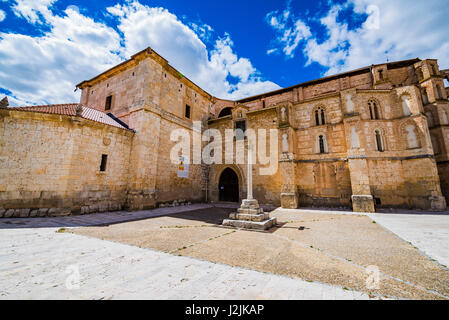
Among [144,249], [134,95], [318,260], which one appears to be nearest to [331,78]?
[134,95]

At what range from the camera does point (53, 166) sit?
8.06 metres

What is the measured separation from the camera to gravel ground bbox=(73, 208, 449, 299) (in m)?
2.59

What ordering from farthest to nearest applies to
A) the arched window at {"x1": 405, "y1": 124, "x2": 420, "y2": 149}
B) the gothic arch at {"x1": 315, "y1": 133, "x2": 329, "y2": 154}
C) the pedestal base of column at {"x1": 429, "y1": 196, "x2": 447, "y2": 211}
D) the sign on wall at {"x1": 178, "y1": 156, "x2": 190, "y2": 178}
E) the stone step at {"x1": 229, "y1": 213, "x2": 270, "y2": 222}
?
the sign on wall at {"x1": 178, "y1": 156, "x2": 190, "y2": 178}
the gothic arch at {"x1": 315, "y1": 133, "x2": 329, "y2": 154}
the arched window at {"x1": 405, "y1": 124, "x2": 420, "y2": 149}
the pedestal base of column at {"x1": 429, "y1": 196, "x2": 447, "y2": 211}
the stone step at {"x1": 229, "y1": 213, "x2": 270, "y2": 222}

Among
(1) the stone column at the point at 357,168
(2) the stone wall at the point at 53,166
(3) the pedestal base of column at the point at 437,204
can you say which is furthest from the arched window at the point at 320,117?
(2) the stone wall at the point at 53,166

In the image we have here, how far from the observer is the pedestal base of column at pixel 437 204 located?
32.9 ft

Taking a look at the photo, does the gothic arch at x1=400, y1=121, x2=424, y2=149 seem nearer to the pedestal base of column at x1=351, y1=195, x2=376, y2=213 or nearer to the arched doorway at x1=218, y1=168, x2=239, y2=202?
the pedestal base of column at x1=351, y1=195, x2=376, y2=213

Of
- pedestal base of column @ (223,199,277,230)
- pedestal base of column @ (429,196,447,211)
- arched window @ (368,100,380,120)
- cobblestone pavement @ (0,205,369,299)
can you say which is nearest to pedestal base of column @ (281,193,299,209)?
pedestal base of column @ (223,199,277,230)

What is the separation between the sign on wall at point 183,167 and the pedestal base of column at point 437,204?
15.7 m

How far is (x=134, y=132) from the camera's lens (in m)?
10.9

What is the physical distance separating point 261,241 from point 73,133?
9.97m

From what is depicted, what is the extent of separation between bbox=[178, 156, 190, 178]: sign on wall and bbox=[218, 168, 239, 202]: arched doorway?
3.36 meters

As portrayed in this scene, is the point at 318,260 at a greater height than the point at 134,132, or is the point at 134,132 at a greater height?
the point at 134,132

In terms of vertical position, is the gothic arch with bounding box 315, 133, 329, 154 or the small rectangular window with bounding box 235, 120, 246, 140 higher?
the small rectangular window with bounding box 235, 120, 246, 140

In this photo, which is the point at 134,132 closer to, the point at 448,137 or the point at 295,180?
the point at 295,180
